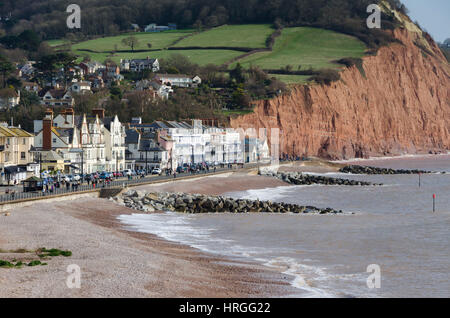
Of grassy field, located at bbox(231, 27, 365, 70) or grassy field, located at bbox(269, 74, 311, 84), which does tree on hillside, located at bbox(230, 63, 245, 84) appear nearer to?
grassy field, located at bbox(269, 74, 311, 84)

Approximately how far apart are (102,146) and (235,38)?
113555mm

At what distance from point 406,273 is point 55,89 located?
105749 mm

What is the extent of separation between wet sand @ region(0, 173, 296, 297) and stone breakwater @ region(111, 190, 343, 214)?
9.42 metres

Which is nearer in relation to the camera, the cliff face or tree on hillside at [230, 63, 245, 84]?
the cliff face

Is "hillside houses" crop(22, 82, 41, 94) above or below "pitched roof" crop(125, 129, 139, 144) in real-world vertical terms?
above

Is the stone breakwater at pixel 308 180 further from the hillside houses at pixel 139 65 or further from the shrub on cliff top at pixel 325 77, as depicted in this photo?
the hillside houses at pixel 139 65

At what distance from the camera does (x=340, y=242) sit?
132ft

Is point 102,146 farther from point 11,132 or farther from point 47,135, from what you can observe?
point 11,132

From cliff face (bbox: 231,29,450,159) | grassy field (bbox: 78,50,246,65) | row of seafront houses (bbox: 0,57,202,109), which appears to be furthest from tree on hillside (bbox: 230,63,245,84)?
grassy field (bbox: 78,50,246,65)

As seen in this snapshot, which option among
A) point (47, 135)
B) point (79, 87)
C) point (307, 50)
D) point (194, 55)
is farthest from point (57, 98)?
point (307, 50)

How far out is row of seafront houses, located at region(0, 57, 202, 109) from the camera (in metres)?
120

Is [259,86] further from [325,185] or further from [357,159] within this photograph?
[325,185]
